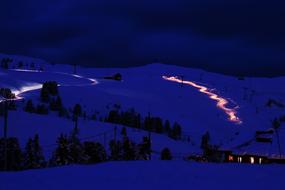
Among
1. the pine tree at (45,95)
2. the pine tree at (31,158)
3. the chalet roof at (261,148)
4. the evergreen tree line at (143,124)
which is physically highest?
the pine tree at (45,95)

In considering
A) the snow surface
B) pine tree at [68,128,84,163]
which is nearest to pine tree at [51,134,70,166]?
pine tree at [68,128,84,163]

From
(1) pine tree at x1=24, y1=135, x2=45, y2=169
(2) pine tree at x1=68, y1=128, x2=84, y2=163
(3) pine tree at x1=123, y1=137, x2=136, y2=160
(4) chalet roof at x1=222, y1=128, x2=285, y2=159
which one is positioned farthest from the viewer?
(4) chalet roof at x1=222, y1=128, x2=285, y2=159

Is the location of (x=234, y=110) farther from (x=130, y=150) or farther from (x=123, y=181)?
(x=123, y=181)

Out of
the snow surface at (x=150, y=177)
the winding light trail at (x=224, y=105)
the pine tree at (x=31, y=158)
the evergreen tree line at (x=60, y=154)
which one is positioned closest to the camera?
the snow surface at (x=150, y=177)

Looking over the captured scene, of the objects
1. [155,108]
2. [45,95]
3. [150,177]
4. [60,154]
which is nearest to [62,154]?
[60,154]

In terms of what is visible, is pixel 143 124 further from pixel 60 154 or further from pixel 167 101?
pixel 60 154

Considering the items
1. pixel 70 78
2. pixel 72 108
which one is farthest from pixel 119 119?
pixel 70 78

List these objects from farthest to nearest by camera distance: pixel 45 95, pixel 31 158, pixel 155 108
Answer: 1. pixel 155 108
2. pixel 45 95
3. pixel 31 158

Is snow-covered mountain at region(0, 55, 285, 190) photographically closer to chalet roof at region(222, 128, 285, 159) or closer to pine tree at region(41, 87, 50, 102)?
chalet roof at region(222, 128, 285, 159)

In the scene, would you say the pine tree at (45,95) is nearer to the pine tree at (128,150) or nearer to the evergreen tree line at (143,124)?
the evergreen tree line at (143,124)

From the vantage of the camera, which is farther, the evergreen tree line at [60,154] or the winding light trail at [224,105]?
the winding light trail at [224,105]

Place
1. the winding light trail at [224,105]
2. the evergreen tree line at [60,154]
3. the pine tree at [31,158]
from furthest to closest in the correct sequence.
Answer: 1. the winding light trail at [224,105]
2. the pine tree at [31,158]
3. the evergreen tree line at [60,154]

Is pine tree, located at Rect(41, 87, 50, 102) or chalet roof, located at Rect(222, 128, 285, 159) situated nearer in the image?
Result: chalet roof, located at Rect(222, 128, 285, 159)

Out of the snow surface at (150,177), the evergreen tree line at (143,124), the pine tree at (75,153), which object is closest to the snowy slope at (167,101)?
the evergreen tree line at (143,124)
